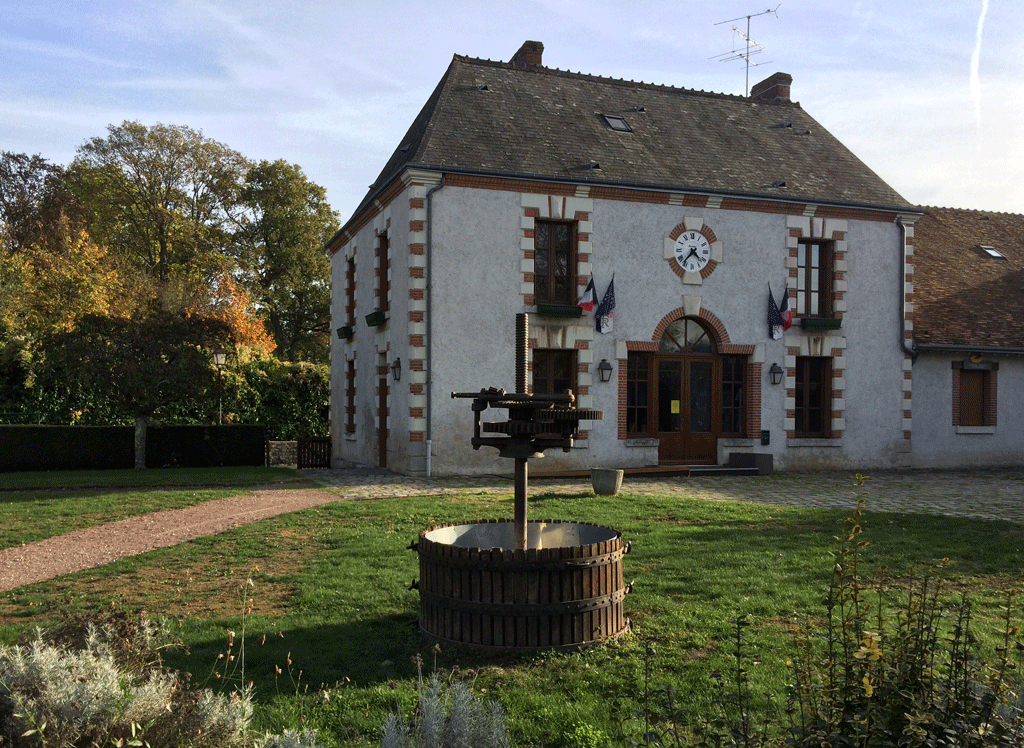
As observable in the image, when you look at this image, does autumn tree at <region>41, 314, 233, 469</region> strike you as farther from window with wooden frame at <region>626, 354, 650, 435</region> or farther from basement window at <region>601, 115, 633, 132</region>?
basement window at <region>601, 115, 633, 132</region>

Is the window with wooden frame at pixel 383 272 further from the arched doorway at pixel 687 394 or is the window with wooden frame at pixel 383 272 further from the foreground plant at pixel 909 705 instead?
the foreground plant at pixel 909 705

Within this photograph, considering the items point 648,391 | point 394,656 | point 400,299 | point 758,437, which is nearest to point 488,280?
point 400,299

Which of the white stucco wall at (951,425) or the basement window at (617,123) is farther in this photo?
the white stucco wall at (951,425)

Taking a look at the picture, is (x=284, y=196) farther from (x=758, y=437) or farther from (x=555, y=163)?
(x=758, y=437)

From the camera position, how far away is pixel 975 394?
21.2m

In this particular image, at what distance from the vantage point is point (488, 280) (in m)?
17.6

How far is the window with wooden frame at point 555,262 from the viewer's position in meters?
18.2

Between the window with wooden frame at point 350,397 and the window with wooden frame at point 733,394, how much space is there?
9.10 meters

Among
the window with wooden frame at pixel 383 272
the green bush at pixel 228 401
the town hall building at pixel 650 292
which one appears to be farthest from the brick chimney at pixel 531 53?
the green bush at pixel 228 401

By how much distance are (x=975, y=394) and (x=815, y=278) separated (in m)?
5.04

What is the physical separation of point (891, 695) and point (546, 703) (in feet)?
6.45

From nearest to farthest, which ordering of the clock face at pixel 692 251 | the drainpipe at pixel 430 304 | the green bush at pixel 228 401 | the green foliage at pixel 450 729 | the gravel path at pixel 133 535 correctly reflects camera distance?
1. the green foliage at pixel 450 729
2. the gravel path at pixel 133 535
3. the drainpipe at pixel 430 304
4. the clock face at pixel 692 251
5. the green bush at pixel 228 401

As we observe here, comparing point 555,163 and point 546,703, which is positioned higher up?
point 555,163

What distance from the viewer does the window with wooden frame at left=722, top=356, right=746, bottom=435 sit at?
1941cm
